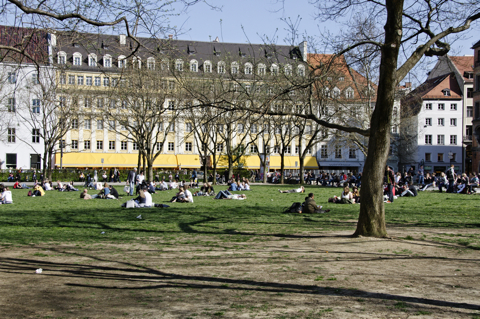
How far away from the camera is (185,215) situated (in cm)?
1625

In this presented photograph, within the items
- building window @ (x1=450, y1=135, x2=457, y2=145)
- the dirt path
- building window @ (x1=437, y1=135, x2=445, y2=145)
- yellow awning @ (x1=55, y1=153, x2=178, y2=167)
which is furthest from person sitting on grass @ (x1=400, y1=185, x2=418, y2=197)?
building window @ (x1=450, y1=135, x2=457, y2=145)

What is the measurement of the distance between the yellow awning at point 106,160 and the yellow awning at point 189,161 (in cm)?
83

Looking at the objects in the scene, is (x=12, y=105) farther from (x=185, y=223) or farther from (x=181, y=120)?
(x=181, y=120)

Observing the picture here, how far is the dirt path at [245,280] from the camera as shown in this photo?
17.4 feet

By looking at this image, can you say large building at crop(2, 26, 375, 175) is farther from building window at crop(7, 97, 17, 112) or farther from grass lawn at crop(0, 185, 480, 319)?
grass lawn at crop(0, 185, 480, 319)

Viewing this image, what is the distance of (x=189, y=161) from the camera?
2785 inches

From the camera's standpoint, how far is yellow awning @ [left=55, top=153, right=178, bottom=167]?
6444cm

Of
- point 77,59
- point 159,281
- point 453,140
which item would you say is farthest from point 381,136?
point 453,140

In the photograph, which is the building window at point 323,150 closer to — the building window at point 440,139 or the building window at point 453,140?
the building window at point 440,139

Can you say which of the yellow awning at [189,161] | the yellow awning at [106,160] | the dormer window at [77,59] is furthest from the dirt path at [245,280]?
the dormer window at [77,59]

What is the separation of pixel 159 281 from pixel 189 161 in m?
64.4

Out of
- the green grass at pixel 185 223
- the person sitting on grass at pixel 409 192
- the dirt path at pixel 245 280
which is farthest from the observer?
the person sitting on grass at pixel 409 192

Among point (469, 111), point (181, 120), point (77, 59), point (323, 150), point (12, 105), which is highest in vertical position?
point (77, 59)

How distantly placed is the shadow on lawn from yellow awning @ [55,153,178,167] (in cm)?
5865
